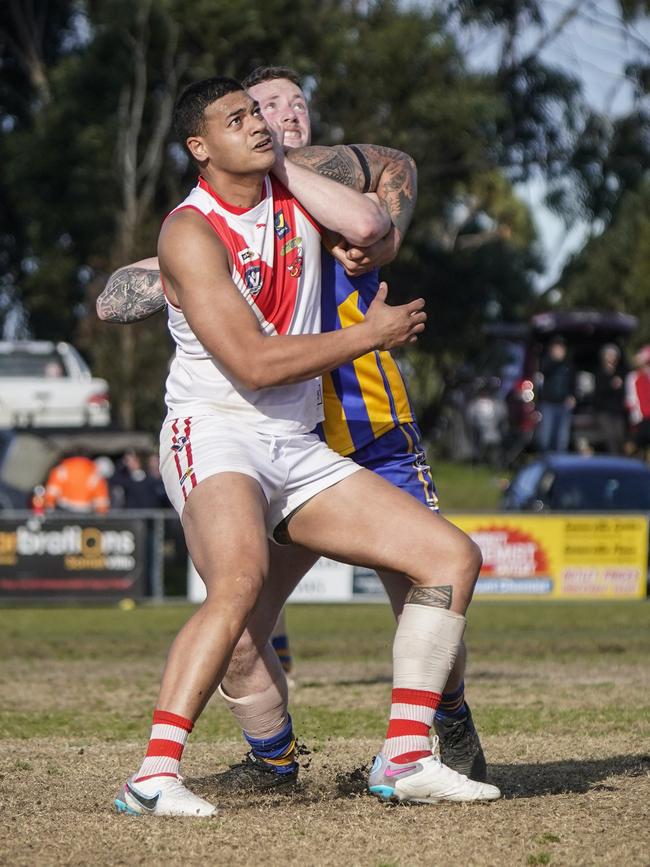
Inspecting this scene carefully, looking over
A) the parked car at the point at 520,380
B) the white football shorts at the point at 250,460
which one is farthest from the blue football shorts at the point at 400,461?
the parked car at the point at 520,380

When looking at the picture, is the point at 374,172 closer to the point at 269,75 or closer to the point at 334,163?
the point at 334,163

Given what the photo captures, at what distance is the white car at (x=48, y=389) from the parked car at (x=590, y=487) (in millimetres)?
7431

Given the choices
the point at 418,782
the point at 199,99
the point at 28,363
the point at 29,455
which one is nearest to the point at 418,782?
the point at 418,782

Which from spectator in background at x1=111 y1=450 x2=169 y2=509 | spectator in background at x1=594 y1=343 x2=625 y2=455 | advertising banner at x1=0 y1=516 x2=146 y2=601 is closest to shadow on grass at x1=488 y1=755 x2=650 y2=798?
→ advertising banner at x1=0 y1=516 x2=146 y2=601

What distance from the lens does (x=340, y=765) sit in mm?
6336

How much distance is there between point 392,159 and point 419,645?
67.1 inches

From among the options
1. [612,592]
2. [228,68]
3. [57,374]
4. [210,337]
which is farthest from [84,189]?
[210,337]

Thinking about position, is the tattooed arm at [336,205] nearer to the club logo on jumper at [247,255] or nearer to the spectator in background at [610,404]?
the club logo on jumper at [247,255]

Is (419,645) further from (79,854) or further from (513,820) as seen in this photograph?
(79,854)

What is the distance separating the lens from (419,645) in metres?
5.21

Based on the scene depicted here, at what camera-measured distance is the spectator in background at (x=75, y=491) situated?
67.8 feet

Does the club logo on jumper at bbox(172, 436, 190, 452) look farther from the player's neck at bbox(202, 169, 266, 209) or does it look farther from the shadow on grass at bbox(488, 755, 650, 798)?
the shadow on grass at bbox(488, 755, 650, 798)

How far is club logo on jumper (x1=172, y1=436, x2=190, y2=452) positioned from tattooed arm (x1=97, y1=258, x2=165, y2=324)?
640 millimetres

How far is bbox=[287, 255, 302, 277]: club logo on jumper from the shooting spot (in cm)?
527
